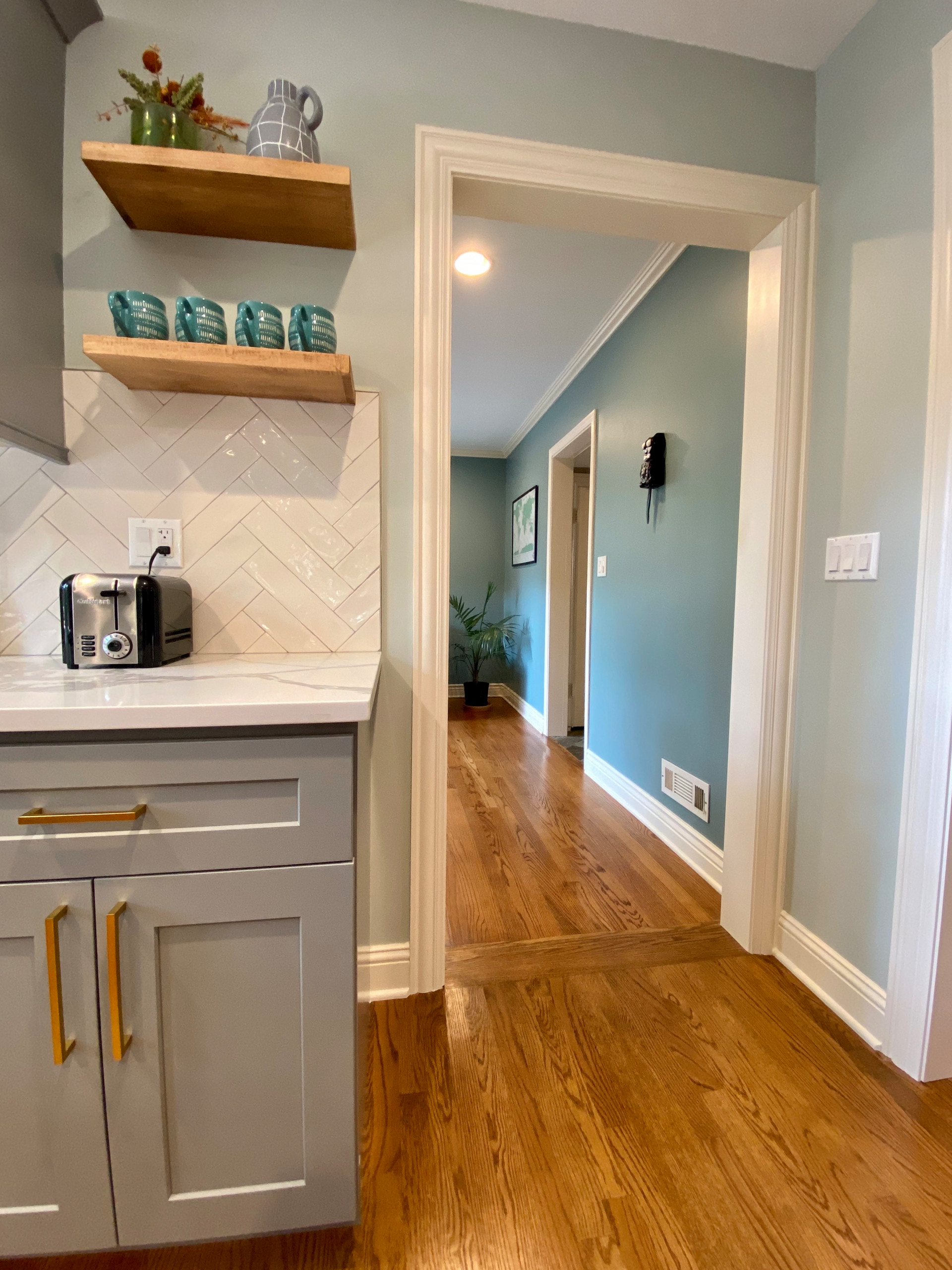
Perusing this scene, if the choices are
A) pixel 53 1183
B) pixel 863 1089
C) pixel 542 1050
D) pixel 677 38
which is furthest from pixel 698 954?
pixel 677 38

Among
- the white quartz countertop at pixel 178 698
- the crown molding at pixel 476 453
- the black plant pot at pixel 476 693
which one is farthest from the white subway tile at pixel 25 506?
the crown molding at pixel 476 453

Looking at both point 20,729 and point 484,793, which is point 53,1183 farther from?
point 484,793

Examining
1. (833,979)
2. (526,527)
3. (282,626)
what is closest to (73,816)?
(282,626)

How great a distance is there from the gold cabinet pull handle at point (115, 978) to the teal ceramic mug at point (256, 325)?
1.02m

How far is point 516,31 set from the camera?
4.39ft

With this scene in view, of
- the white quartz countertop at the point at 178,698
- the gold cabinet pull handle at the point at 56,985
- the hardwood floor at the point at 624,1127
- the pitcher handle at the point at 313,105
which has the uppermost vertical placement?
the pitcher handle at the point at 313,105

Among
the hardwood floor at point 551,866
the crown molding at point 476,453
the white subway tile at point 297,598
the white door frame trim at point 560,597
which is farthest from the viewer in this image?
the crown molding at point 476,453

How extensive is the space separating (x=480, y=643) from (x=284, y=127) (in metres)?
4.32

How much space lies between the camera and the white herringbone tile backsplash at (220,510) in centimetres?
125

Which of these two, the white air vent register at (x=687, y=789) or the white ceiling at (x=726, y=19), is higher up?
the white ceiling at (x=726, y=19)

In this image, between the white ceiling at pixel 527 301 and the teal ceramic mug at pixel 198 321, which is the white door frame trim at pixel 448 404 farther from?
the teal ceramic mug at pixel 198 321

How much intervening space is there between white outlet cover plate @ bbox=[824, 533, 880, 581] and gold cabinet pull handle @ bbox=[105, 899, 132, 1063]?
5.26ft

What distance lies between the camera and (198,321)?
1.12 m

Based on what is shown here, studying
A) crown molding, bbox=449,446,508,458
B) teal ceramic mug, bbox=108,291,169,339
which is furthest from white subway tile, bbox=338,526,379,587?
crown molding, bbox=449,446,508,458
